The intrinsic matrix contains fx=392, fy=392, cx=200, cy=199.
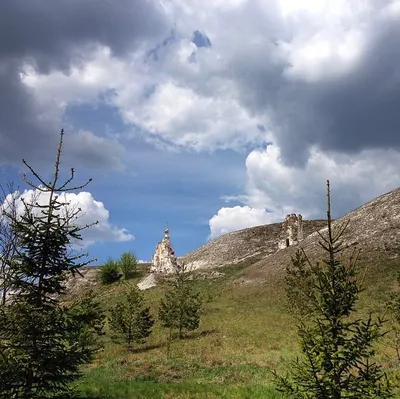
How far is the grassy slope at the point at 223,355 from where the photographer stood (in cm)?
1748

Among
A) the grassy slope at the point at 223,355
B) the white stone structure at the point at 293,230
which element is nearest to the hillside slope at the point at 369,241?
the grassy slope at the point at 223,355

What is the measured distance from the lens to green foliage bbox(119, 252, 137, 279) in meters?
83.4

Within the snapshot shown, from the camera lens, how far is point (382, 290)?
141ft

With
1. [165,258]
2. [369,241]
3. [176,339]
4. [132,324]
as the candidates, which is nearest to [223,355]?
[176,339]

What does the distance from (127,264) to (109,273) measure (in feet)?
13.6

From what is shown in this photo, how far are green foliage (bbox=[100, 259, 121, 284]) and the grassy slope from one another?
29047 millimetres

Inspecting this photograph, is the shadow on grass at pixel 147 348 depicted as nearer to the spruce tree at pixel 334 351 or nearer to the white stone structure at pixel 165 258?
the spruce tree at pixel 334 351

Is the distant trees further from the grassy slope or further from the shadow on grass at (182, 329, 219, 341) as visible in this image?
the shadow on grass at (182, 329, 219, 341)

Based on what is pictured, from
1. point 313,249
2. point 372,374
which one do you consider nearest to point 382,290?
point 313,249

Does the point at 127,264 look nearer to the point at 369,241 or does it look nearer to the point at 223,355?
the point at 369,241

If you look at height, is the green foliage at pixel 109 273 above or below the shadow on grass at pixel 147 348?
above

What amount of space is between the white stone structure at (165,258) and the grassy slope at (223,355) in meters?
20.4

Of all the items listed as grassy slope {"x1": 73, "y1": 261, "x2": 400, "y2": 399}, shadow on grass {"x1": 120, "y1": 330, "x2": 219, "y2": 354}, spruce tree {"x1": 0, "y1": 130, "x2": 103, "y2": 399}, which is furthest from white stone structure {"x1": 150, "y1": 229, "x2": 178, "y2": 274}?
spruce tree {"x1": 0, "y1": 130, "x2": 103, "y2": 399}

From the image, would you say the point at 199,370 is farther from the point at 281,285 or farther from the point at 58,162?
the point at 281,285
